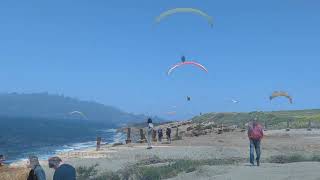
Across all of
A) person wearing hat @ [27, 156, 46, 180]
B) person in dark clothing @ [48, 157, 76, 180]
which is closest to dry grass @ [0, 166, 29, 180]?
person wearing hat @ [27, 156, 46, 180]

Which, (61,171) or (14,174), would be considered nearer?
(61,171)

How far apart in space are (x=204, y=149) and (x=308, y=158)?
959 cm

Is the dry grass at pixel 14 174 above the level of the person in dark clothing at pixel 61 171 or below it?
below

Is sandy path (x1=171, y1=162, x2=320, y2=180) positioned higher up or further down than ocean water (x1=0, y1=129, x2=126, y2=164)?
further down

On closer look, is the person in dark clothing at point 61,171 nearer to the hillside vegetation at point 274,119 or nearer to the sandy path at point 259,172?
the sandy path at point 259,172

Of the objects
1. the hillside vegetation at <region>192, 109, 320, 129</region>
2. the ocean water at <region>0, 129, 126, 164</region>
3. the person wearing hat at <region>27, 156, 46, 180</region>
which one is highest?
the hillside vegetation at <region>192, 109, 320, 129</region>

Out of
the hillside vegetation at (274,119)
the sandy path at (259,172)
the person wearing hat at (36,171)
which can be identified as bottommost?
the sandy path at (259,172)

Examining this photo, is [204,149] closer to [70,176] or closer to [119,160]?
[119,160]

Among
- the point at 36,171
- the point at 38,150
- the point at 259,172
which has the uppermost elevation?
the point at 38,150

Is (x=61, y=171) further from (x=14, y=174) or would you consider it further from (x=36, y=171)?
Result: (x=14, y=174)

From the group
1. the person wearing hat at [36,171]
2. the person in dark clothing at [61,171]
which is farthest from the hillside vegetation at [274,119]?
the person in dark clothing at [61,171]

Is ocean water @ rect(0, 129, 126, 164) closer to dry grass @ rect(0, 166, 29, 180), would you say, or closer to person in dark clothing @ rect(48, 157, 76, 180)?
dry grass @ rect(0, 166, 29, 180)

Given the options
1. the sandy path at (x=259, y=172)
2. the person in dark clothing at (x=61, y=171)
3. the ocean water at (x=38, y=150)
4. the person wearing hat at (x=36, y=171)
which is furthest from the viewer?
the ocean water at (x=38, y=150)

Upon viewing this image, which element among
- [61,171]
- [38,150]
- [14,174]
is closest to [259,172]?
[14,174]
